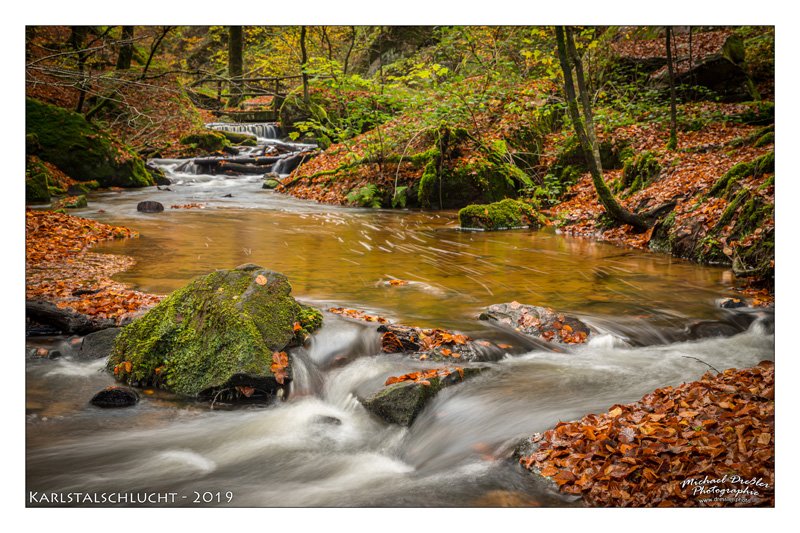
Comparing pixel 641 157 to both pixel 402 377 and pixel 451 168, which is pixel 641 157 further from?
pixel 402 377

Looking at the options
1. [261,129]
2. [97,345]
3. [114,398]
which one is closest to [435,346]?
[114,398]

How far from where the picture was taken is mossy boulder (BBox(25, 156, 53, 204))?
9.02 metres

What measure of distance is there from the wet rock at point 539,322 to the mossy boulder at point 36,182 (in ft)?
25.6

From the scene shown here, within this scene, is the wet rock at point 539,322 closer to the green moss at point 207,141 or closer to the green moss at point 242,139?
the green moss at point 207,141

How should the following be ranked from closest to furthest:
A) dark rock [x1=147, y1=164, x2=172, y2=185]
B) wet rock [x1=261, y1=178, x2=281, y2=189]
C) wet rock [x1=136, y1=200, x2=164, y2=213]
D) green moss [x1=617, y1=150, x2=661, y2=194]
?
1. green moss [x1=617, y1=150, x2=661, y2=194]
2. wet rock [x1=136, y1=200, x2=164, y2=213]
3. dark rock [x1=147, y1=164, x2=172, y2=185]
4. wet rock [x1=261, y1=178, x2=281, y2=189]

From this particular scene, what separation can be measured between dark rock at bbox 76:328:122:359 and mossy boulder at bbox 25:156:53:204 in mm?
6081

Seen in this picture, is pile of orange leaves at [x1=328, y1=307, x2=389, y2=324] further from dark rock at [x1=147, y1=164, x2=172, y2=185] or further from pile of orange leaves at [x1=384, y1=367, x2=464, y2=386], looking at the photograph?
dark rock at [x1=147, y1=164, x2=172, y2=185]

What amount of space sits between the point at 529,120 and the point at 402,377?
975 centimetres

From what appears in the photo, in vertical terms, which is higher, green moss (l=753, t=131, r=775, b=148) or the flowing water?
green moss (l=753, t=131, r=775, b=148)

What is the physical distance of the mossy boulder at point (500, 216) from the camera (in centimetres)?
962

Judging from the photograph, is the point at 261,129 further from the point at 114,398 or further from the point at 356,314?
the point at 114,398

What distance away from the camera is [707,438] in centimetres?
259

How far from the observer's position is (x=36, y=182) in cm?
946

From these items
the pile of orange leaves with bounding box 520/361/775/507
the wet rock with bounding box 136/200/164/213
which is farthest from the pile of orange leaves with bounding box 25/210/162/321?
the pile of orange leaves with bounding box 520/361/775/507
